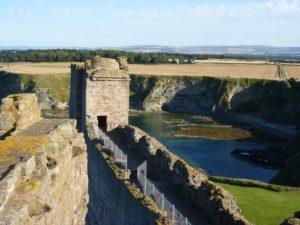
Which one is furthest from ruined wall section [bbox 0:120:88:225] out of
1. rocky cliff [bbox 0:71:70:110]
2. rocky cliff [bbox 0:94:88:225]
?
rocky cliff [bbox 0:71:70:110]

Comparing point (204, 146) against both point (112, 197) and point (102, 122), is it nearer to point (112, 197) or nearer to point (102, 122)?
point (102, 122)

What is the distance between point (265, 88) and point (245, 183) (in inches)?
2817

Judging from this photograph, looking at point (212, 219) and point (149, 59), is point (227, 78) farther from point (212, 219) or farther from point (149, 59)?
point (212, 219)

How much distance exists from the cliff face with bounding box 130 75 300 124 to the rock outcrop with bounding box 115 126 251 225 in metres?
69.3

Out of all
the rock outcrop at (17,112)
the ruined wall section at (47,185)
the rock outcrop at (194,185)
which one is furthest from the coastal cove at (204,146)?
the ruined wall section at (47,185)

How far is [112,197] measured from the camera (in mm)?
15016

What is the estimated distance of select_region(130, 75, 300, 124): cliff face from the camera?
89.4m

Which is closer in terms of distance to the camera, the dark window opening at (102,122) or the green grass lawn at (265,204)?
Answer: the green grass lawn at (265,204)

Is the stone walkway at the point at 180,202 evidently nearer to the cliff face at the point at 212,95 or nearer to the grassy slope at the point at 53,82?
the cliff face at the point at 212,95

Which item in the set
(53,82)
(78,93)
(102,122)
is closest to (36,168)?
(102,122)

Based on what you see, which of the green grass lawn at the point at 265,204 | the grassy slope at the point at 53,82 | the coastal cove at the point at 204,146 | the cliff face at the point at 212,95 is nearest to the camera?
the green grass lawn at the point at 265,204

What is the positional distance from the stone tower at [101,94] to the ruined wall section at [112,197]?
1557 millimetres

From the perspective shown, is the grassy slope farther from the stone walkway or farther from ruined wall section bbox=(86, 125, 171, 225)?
the stone walkway

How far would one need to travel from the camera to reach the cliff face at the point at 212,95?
89438 mm
